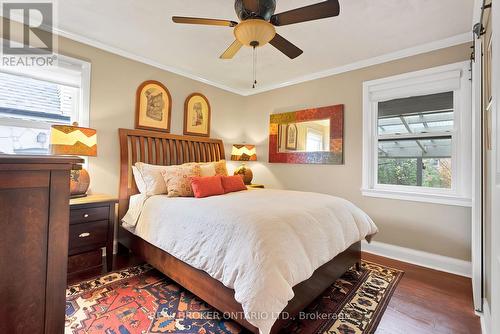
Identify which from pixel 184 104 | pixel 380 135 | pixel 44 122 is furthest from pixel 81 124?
pixel 380 135

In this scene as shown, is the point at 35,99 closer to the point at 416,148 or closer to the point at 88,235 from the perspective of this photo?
the point at 88,235

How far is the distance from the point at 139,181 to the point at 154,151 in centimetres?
58

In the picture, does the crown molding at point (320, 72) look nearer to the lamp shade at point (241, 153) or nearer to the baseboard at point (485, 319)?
the lamp shade at point (241, 153)

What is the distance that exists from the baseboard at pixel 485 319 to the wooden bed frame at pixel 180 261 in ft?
3.09

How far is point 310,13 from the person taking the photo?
5.47 ft

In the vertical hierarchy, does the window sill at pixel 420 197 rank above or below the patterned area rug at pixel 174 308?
above

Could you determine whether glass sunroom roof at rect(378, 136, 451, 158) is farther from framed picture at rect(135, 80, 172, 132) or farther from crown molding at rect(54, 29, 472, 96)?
framed picture at rect(135, 80, 172, 132)

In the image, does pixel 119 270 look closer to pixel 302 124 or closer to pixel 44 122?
pixel 44 122

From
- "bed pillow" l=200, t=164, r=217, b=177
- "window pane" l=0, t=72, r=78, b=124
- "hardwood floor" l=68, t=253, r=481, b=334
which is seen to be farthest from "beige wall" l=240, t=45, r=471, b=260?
"window pane" l=0, t=72, r=78, b=124

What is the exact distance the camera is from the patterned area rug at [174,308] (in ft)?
5.37

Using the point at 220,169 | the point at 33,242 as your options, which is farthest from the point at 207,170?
the point at 33,242

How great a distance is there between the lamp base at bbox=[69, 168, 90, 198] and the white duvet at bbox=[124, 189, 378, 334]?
0.79 metres

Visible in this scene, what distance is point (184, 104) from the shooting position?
375cm

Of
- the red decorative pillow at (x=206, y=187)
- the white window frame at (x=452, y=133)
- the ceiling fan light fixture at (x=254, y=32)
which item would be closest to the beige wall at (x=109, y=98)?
the red decorative pillow at (x=206, y=187)
